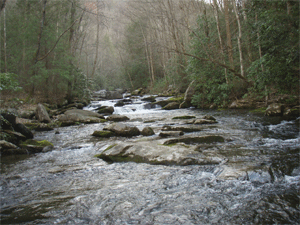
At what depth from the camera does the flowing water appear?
232cm

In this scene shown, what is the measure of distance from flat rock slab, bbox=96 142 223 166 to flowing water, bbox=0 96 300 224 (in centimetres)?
16

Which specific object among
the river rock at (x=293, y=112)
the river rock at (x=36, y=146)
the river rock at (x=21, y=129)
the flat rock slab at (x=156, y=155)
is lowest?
the river rock at (x=293, y=112)

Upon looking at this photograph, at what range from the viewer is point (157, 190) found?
2990mm

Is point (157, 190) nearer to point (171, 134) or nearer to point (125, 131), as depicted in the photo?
point (171, 134)

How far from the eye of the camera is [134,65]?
1258 inches

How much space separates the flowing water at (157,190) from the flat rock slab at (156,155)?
6.4 inches

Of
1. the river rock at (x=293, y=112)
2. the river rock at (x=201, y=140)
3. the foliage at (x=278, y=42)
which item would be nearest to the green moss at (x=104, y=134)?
the river rock at (x=201, y=140)

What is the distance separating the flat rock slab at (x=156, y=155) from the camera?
3.91 metres

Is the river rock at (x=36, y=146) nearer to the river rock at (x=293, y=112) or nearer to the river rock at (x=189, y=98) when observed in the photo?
the river rock at (x=293, y=112)

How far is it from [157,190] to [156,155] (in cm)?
129

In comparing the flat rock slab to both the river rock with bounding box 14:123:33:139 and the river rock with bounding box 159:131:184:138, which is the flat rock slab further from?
the river rock with bounding box 14:123:33:139

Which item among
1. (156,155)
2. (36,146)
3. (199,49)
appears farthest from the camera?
(199,49)

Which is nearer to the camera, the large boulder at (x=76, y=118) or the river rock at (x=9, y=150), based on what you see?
the river rock at (x=9, y=150)

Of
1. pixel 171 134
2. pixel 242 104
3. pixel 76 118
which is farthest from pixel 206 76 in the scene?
pixel 171 134
